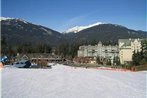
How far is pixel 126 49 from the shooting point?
96.7 m

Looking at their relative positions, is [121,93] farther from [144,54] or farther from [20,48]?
[20,48]

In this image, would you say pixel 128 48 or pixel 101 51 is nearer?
pixel 128 48

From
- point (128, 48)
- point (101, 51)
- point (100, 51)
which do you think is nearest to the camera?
point (128, 48)

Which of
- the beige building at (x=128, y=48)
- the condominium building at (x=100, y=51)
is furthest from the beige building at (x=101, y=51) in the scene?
the beige building at (x=128, y=48)

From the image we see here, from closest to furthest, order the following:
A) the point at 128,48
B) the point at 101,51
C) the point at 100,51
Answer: the point at 128,48 < the point at 101,51 < the point at 100,51

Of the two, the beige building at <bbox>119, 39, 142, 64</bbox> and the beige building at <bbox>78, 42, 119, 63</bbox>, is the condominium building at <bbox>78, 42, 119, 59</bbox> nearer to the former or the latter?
the beige building at <bbox>78, 42, 119, 63</bbox>

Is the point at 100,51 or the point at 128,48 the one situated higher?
the point at 128,48

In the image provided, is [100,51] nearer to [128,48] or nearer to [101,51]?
[101,51]

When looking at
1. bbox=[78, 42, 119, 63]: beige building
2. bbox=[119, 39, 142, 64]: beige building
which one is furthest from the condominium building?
bbox=[119, 39, 142, 64]: beige building

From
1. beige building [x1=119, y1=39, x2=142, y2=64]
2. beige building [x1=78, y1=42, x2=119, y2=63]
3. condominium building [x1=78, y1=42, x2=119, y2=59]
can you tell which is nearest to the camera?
beige building [x1=119, y1=39, x2=142, y2=64]

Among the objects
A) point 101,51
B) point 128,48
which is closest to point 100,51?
point 101,51

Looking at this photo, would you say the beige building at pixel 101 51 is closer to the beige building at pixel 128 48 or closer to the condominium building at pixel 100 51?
the condominium building at pixel 100 51

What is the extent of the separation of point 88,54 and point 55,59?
19.7 meters

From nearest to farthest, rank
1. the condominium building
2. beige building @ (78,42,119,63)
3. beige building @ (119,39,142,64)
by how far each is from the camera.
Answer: beige building @ (119,39,142,64)
beige building @ (78,42,119,63)
the condominium building
